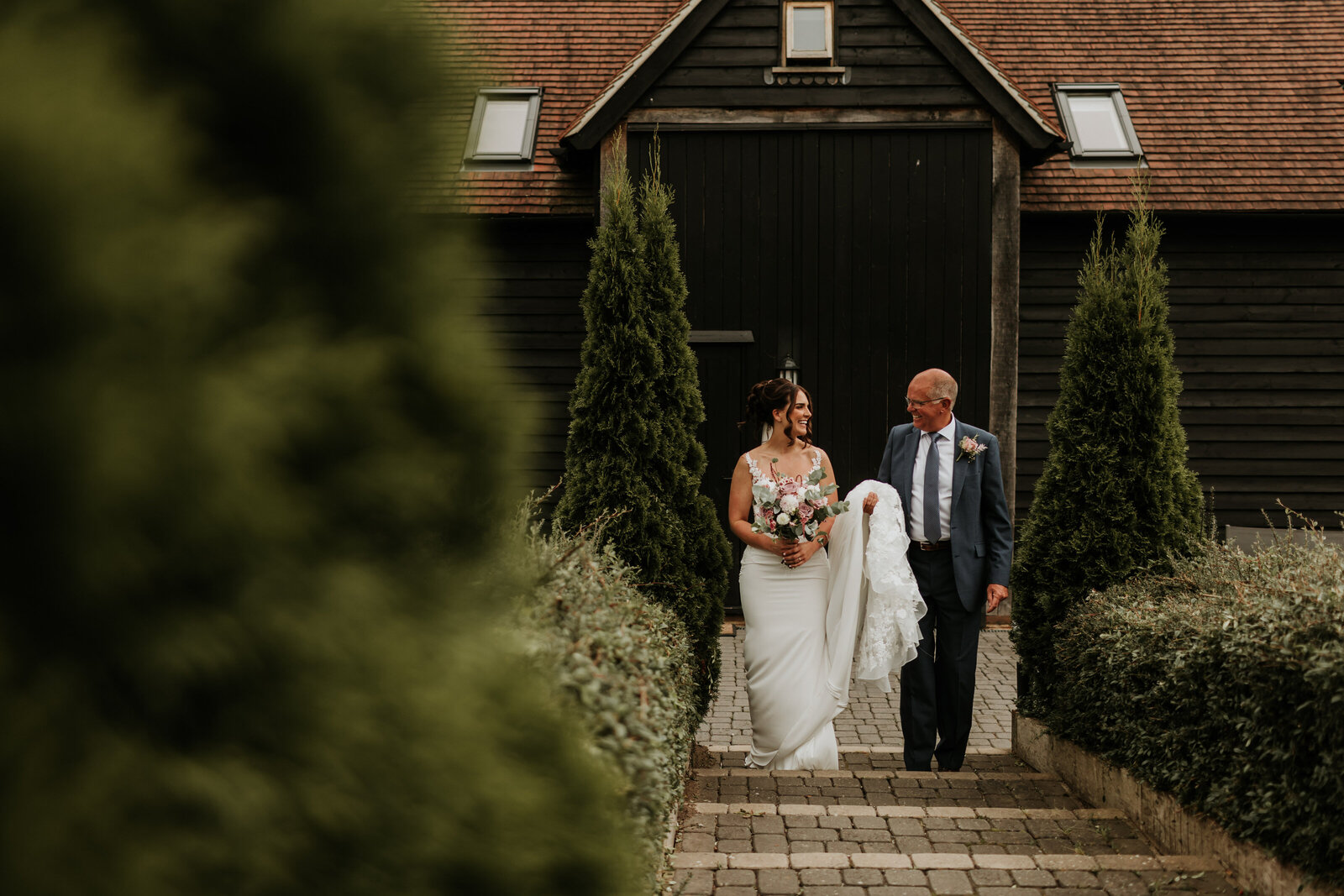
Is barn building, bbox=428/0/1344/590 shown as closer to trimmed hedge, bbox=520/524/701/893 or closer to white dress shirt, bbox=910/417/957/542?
white dress shirt, bbox=910/417/957/542

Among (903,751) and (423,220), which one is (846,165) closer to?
(903,751)

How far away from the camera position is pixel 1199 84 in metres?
12.5

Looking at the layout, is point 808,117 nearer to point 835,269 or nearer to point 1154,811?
point 835,269

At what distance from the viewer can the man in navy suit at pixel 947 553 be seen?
6211 mm

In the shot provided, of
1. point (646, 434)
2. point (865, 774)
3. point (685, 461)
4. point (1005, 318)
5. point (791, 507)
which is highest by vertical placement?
point (1005, 318)

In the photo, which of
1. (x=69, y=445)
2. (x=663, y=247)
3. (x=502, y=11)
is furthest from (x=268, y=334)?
(x=502, y=11)

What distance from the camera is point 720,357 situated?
10984 millimetres

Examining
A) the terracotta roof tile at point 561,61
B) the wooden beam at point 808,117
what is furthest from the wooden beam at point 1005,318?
the terracotta roof tile at point 561,61

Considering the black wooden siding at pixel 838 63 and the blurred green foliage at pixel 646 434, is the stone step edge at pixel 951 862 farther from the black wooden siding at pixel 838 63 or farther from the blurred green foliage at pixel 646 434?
the black wooden siding at pixel 838 63

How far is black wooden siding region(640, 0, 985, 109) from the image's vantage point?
10.5 meters

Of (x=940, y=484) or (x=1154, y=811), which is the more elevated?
(x=940, y=484)

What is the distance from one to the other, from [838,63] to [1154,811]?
8095 millimetres

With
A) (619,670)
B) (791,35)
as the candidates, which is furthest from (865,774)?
(791,35)

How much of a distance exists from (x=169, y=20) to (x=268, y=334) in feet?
0.75
